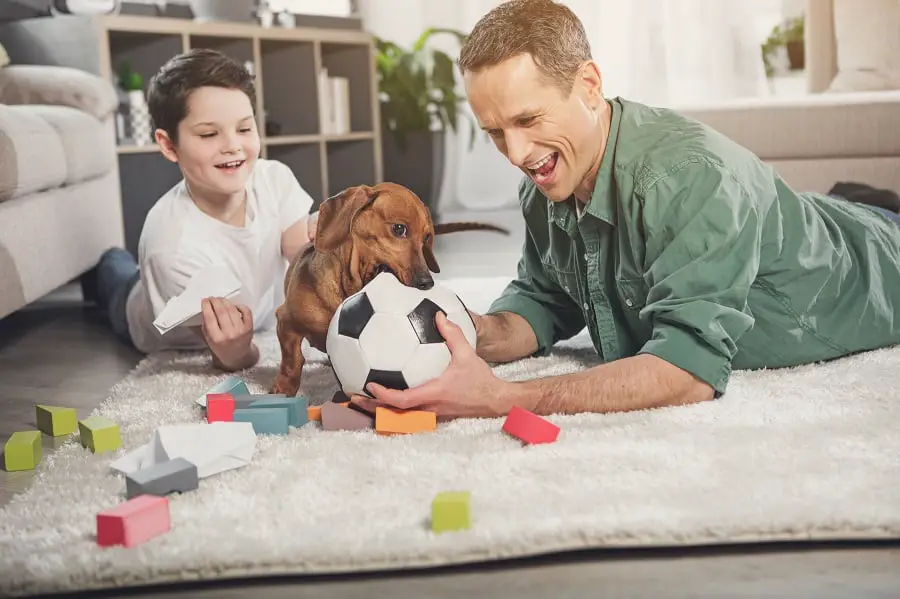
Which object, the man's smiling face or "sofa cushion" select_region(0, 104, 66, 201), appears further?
"sofa cushion" select_region(0, 104, 66, 201)

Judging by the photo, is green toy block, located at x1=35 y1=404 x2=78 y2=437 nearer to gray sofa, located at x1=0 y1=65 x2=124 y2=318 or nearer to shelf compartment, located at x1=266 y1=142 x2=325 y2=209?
gray sofa, located at x1=0 y1=65 x2=124 y2=318

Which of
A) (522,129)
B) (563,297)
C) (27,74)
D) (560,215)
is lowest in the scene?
(563,297)

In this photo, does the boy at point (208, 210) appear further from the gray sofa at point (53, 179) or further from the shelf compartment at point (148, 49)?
the shelf compartment at point (148, 49)

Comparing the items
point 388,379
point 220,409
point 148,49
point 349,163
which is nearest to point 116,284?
point 220,409

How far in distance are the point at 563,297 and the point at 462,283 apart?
39.9 inches

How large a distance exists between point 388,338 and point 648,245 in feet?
1.52

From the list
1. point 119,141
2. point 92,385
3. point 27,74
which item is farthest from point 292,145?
point 92,385

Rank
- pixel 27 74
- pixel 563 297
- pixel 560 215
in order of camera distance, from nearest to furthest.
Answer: pixel 560 215 < pixel 563 297 < pixel 27 74

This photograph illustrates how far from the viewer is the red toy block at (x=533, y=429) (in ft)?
5.01

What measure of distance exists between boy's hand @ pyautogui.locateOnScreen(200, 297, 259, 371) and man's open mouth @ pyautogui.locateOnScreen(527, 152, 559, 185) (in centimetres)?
69

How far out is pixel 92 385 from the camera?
2217 millimetres

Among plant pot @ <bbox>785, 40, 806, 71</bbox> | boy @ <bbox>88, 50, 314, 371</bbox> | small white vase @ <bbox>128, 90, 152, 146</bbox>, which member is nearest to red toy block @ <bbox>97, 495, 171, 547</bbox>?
boy @ <bbox>88, 50, 314, 371</bbox>

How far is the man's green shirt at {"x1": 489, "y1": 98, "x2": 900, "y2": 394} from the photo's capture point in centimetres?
163

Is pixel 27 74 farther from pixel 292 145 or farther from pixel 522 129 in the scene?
pixel 522 129
